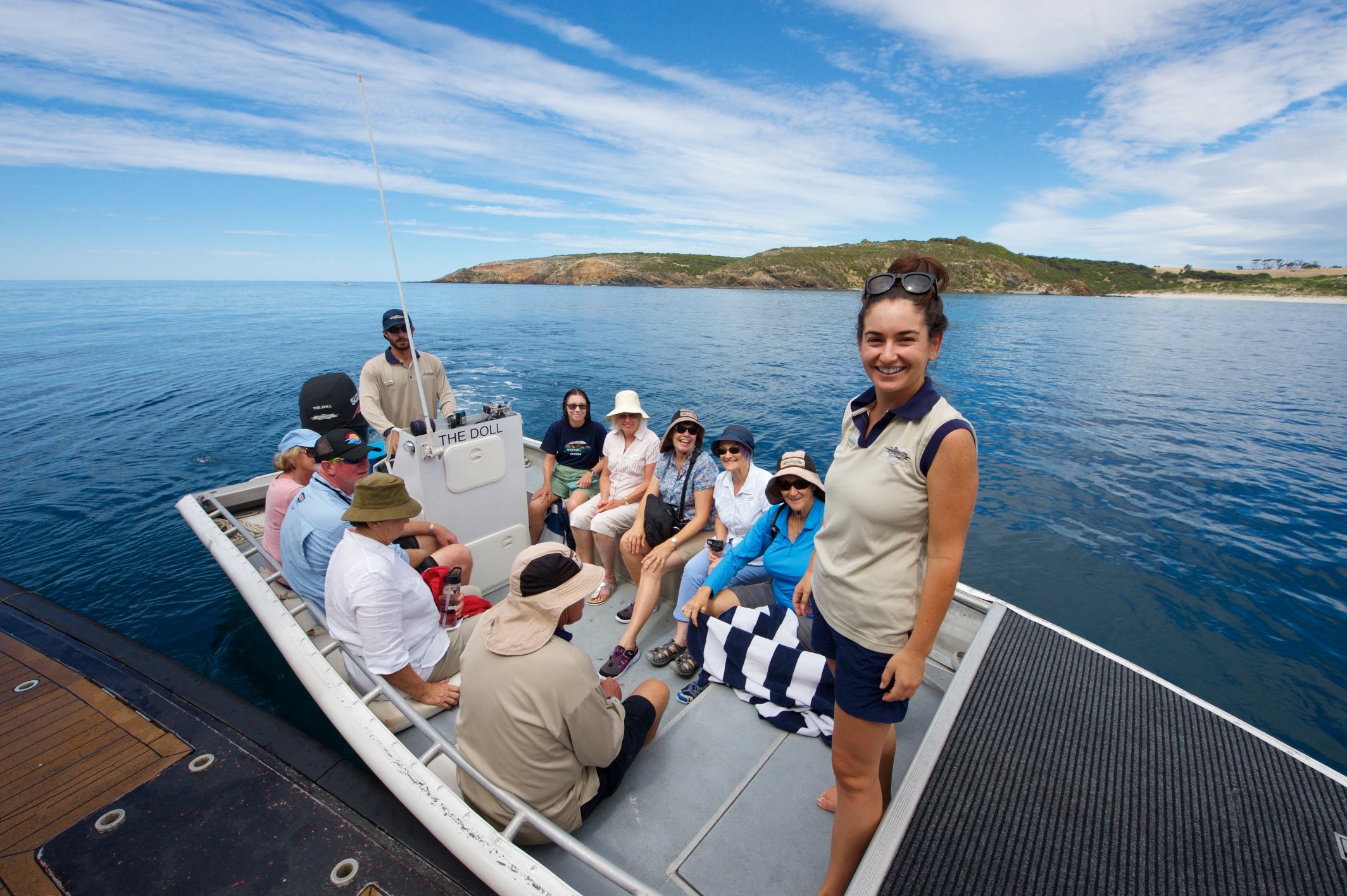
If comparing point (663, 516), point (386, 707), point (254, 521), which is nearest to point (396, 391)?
point (254, 521)

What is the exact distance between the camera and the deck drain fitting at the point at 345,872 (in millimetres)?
2236

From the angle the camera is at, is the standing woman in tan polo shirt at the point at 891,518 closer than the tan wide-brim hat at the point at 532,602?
Yes

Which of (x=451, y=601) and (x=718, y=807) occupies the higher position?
(x=451, y=601)

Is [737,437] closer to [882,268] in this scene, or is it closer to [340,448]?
[340,448]

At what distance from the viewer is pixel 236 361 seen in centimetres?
1909

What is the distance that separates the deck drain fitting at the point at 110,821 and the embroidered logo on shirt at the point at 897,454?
358 centimetres

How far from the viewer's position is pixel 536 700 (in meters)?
1.80

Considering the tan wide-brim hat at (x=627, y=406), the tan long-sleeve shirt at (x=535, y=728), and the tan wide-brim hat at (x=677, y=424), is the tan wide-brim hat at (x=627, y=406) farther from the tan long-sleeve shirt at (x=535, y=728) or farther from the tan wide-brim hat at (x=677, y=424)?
the tan long-sleeve shirt at (x=535, y=728)

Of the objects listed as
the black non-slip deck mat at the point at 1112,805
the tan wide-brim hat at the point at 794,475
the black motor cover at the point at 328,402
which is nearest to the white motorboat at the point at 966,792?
the black non-slip deck mat at the point at 1112,805

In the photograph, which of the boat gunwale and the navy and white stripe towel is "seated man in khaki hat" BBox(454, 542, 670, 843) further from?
the navy and white stripe towel

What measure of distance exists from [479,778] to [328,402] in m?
3.19

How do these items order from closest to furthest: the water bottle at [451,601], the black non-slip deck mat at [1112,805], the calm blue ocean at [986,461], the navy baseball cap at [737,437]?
1. the black non-slip deck mat at [1112,805]
2. the water bottle at [451,601]
3. the navy baseball cap at [737,437]
4. the calm blue ocean at [986,461]

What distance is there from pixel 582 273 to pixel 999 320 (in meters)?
85.5

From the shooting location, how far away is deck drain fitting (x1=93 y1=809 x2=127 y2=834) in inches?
94.0
